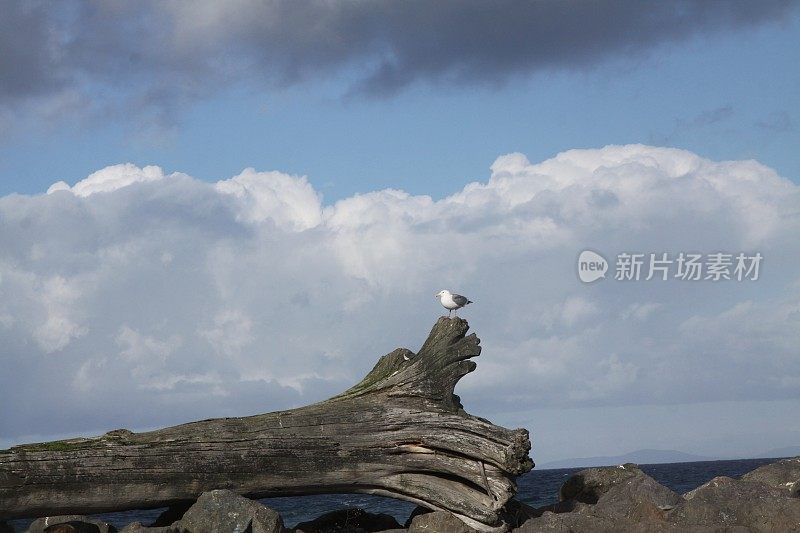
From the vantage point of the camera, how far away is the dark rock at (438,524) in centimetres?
1529

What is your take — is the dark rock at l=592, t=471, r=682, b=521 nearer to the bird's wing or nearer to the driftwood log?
the driftwood log

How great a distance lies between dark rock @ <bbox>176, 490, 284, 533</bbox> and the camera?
46.6ft

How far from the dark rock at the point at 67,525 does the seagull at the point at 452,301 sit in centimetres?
664

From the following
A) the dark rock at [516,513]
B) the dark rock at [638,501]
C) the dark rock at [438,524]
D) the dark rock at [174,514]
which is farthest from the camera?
the dark rock at [516,513]

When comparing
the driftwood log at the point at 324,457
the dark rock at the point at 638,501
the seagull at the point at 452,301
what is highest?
the seagull at the point at 452,301

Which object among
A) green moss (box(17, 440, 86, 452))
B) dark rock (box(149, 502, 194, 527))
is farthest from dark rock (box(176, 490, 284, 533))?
green moss (box(17, 440, 86, 452))

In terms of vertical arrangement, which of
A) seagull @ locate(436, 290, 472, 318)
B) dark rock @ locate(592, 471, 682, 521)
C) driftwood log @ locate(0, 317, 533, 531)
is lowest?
dark rock @ locate(592, 471, 682, 521)

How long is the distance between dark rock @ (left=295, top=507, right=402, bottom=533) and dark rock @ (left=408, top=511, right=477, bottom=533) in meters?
1.11

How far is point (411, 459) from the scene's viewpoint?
16.0m

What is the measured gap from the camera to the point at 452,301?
1805 centimetres

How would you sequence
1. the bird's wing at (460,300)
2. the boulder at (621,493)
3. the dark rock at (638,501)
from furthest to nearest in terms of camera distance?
the bird's wing at (460,300), the boulder at (621,493), the dark rock at (638,501)

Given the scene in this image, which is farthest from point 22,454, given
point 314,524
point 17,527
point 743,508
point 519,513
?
point 743,508

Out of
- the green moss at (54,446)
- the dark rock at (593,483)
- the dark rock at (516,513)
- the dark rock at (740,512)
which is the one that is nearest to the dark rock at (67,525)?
the green moss at (54,446)

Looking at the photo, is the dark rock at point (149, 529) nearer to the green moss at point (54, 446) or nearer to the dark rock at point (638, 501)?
the green moss at point (54, 446)
